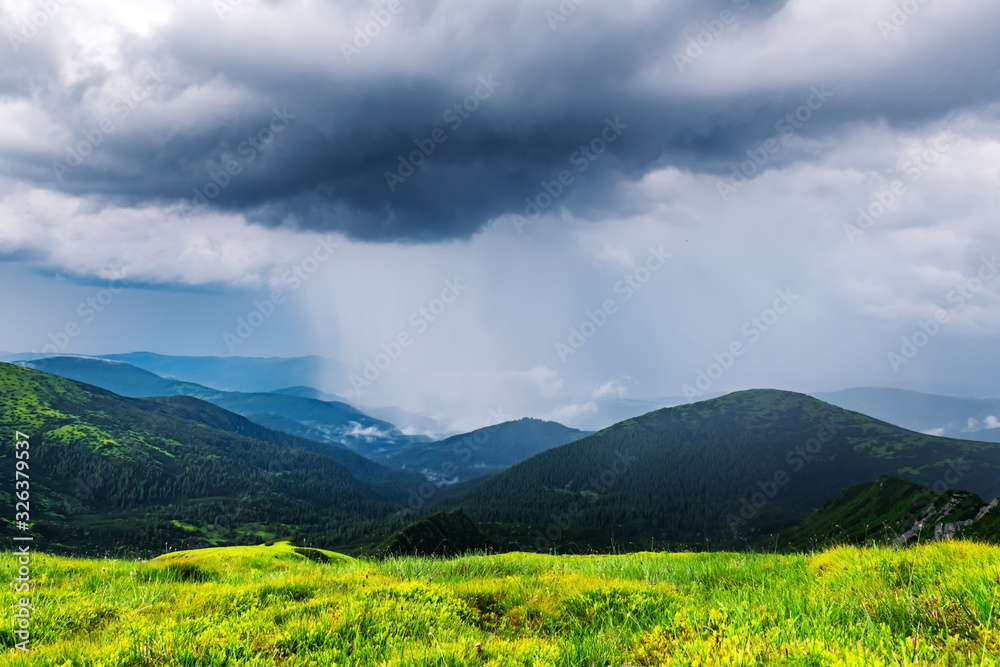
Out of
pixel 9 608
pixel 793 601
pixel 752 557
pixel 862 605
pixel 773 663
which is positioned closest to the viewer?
pixel 773 663

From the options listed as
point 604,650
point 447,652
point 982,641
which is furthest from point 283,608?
point 982,641

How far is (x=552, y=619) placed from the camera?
22.1 feet

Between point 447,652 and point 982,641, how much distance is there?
5.28m

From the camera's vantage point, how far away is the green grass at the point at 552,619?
4.70 meters

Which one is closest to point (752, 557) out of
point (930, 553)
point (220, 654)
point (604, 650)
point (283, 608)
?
point (930, 553)

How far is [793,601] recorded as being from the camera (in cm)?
611

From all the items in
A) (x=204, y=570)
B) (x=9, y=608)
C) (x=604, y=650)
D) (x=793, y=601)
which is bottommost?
(x=204, y=570)

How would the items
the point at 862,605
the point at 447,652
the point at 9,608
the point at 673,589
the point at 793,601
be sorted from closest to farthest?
the point at 447,652 < the point at 862,605 < the point at 793,601 < the point at 9,608 < the point at 673,589

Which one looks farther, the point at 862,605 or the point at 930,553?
the point at 930,553

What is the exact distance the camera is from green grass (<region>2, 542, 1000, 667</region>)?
4.70 meters

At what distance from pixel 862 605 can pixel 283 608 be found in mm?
7625

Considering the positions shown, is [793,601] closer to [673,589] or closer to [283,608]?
[673,589]

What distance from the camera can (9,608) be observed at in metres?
6.56

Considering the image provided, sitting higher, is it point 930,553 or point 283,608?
point 930,553
